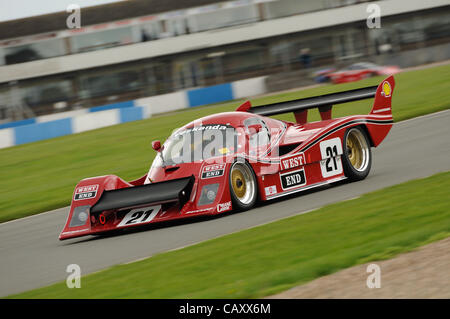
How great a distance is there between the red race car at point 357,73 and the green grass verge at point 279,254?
26.4 m

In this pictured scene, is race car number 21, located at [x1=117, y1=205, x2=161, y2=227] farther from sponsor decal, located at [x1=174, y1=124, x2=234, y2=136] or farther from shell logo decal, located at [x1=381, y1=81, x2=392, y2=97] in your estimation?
shell logo decal, located at [x1=381, y1=81, x2=392, y2=97]

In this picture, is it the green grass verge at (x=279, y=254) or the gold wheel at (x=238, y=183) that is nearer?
the green grass verge at (x=279, y=254)

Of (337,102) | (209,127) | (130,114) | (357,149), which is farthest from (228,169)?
(130,114)

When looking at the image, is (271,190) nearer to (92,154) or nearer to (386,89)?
(386,89)

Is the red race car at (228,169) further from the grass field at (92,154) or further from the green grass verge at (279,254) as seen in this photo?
the grass field at (92,154)

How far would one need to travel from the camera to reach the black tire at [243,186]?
922cm

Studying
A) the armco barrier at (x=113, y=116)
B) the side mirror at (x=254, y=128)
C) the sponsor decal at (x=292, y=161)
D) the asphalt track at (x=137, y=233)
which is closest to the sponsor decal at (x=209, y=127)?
the side mirror at (x=254, y=128)

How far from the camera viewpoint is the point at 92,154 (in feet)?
63.5

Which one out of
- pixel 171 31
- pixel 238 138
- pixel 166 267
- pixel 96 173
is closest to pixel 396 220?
pixel 166 267

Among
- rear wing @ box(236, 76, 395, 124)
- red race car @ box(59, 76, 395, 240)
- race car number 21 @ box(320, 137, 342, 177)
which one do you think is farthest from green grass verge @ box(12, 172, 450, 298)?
rear wing @ box(236, 76, 395, 124)

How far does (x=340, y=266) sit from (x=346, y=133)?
4905mm

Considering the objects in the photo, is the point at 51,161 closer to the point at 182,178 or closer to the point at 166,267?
the point at 182,178

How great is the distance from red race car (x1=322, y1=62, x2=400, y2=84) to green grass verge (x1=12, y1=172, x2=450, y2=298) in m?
26.4

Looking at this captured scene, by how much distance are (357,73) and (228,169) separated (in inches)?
1042
